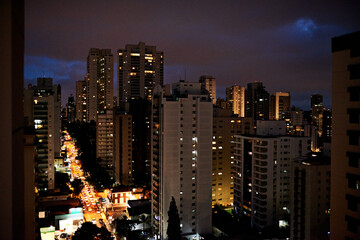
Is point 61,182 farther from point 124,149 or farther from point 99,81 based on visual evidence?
point 99,81

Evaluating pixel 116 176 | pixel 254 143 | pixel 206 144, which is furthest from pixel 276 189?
pixel 116 176

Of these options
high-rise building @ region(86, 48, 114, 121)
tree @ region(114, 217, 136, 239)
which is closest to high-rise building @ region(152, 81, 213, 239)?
tree @ region(114, 217, 136, 239)

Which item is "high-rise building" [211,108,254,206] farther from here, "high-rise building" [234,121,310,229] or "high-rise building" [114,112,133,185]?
"high-rise building" [114,112,133,185]

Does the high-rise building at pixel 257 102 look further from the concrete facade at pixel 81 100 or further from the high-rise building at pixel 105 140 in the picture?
the concrete facade at pixel 81 100

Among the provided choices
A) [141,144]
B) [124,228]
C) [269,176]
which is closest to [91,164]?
[141,144]

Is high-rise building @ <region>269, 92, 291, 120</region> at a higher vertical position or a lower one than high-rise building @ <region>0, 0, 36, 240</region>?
higher

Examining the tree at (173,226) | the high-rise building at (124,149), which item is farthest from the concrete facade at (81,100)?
the tree at (173,226)
